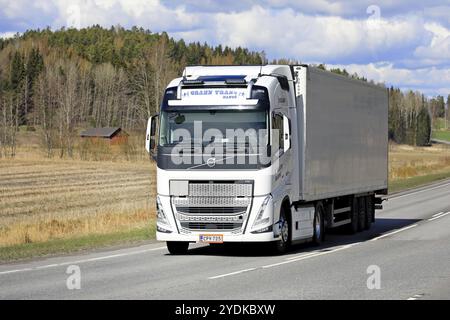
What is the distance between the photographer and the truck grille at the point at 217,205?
56.2 feet

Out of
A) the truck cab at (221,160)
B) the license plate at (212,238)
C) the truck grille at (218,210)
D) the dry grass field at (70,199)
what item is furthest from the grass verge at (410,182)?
the license plate at (212,238)

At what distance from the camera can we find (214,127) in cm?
1738

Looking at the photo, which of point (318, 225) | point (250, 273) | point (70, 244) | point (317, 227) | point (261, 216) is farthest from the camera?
point (318, 225)

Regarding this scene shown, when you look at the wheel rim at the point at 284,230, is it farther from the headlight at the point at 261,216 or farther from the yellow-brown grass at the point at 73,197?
the yellow-brown grass at the point at 73,197

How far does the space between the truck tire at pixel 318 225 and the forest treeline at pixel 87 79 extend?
6412cm

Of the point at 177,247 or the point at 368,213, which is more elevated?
the point at 177,247

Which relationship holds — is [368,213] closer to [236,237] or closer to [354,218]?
[354,218]

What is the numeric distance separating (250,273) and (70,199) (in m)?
26.1

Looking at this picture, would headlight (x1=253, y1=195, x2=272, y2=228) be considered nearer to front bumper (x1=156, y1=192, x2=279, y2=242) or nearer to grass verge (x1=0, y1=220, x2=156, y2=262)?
front bumper (x1=156, y1=192, x2=279, y2=242)

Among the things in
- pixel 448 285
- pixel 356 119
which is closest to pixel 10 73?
pixel 356 119

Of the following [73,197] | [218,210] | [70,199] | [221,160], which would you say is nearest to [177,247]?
[218,210]

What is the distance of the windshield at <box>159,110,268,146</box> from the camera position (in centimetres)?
1727

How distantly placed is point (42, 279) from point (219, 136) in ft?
16.5
